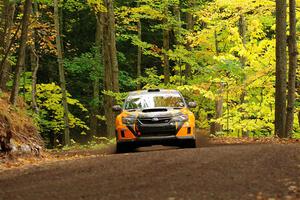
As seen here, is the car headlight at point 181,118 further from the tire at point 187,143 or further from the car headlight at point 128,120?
the car headlight at point 128,120

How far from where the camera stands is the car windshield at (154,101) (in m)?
13.7

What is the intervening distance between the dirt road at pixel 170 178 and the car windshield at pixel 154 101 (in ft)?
13.5

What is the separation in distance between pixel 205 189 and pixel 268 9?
45.6 feet

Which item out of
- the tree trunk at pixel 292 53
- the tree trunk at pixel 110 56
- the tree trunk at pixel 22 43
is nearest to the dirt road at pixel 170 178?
the tree trunk at pixel 22 43

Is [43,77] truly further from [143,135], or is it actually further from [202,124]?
[143,135]

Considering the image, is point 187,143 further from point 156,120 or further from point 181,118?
point 156,120

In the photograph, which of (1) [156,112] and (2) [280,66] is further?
(2) [280,66]

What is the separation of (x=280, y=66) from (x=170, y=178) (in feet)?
31.9

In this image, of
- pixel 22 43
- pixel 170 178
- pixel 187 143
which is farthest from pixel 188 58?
pixel 170 178

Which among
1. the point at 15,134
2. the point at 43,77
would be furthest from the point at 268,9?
the point at 43,77

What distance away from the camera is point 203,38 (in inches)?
1046

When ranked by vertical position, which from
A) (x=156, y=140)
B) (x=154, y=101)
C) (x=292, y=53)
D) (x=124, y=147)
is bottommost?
(x=124, y=147)

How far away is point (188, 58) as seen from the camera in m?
25.0

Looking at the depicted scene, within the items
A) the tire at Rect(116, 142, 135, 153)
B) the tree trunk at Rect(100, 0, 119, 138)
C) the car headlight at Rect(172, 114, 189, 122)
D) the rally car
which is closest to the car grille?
the rally car
